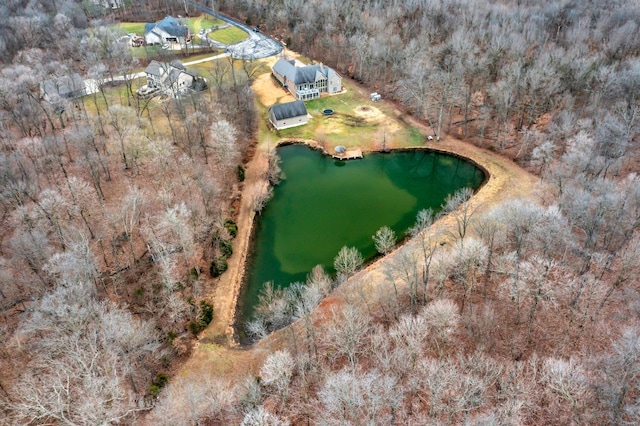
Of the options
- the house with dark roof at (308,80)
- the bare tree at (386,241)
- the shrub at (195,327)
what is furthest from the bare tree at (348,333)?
the house with dark roof at (308,80)

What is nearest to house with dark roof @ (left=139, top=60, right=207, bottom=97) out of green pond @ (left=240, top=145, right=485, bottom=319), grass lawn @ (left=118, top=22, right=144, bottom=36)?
green pond @ (left=240, top=145, right=485, bottom=319)

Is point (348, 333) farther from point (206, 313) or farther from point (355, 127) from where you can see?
point (355, 127)

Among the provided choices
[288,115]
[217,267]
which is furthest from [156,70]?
[217,267]

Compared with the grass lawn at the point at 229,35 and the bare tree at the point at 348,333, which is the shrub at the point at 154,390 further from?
the grass lawn at the point at 229,35

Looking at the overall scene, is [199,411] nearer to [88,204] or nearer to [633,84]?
[88,204]

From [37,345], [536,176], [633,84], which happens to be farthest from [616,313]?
[37,345]

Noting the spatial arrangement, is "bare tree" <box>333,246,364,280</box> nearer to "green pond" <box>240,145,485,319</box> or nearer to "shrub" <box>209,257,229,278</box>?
"green pond" <box>240,145,485,319</box>
